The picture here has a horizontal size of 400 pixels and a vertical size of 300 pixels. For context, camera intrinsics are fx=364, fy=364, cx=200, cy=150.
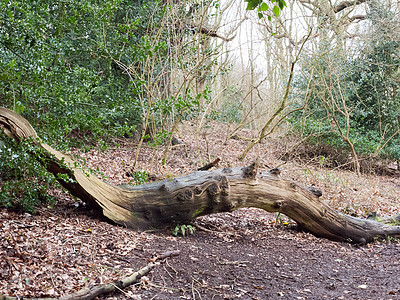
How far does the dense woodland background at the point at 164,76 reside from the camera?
4016 millimetres

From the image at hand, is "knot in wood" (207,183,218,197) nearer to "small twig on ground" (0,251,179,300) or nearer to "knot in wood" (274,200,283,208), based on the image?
"knot in wood" (274,200,283,208)

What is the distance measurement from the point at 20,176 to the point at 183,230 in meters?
2.06

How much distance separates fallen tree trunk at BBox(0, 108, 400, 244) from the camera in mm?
4156

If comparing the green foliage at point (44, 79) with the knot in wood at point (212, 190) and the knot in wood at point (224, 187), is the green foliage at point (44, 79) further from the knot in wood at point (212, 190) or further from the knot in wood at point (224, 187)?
the knot in wood at point (224, 187)

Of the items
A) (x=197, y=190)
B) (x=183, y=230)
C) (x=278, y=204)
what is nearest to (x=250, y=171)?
(x=278, y=204)

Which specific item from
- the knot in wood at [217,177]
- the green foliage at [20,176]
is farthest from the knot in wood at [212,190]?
the green foliage at [20,176]

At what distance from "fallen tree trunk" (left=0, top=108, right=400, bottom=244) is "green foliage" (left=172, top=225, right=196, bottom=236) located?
0.28 ft

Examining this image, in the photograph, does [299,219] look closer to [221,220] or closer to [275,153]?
[221,220]

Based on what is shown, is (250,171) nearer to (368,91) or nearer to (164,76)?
(164,76)

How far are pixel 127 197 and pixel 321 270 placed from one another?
8.24 ft

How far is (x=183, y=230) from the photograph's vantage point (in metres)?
4.70

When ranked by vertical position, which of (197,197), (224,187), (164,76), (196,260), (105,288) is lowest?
(196,260)

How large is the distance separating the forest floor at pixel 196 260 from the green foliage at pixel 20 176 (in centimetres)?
19

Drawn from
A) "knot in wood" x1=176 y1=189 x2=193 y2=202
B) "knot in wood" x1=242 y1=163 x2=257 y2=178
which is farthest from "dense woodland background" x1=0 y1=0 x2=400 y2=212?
"knot in wood" x1=242 y1=163 x2=257 y2=178
